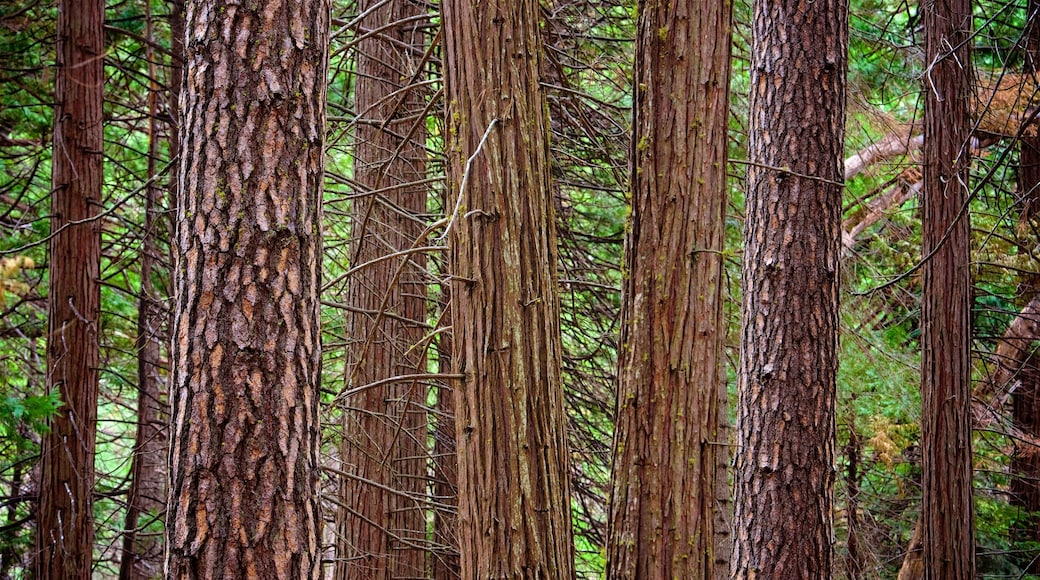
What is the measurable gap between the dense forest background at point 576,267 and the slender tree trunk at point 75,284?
0.83 feet

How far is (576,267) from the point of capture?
792 cm

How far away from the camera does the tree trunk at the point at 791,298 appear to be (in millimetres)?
5277

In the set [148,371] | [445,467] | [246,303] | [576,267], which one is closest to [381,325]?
[576,267]

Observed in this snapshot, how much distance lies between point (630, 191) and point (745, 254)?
147 centimetres

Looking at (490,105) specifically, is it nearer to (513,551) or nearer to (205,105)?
(205,105)

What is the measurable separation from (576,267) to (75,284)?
4241 mm

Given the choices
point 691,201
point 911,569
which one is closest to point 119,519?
point 911,569

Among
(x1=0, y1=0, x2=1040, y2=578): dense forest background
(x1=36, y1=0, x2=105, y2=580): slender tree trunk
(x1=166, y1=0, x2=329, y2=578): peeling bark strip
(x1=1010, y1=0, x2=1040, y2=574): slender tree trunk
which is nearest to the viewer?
(x1=166, y1=0, x2=329, y2=578): peeling bark strip

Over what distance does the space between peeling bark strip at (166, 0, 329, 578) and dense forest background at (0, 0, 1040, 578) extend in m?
2.58

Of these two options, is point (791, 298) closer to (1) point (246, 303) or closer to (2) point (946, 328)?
(2) point (946, 328)

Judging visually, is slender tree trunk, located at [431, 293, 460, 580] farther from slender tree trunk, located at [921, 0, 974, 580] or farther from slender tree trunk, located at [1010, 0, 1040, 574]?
slender tree trunk, located at [1010, 0, 1040, 574]

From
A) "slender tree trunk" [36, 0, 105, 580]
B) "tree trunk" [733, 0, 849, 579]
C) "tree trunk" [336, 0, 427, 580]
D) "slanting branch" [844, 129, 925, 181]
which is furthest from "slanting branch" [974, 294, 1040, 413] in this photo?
"slender tree trunk" [36, 0, 105, 580]

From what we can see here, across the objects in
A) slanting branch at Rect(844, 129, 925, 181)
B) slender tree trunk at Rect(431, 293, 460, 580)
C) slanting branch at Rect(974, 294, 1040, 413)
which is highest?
slanting branch at Rect(844, 129, 925, 181)

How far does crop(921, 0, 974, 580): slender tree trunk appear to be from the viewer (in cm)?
703
